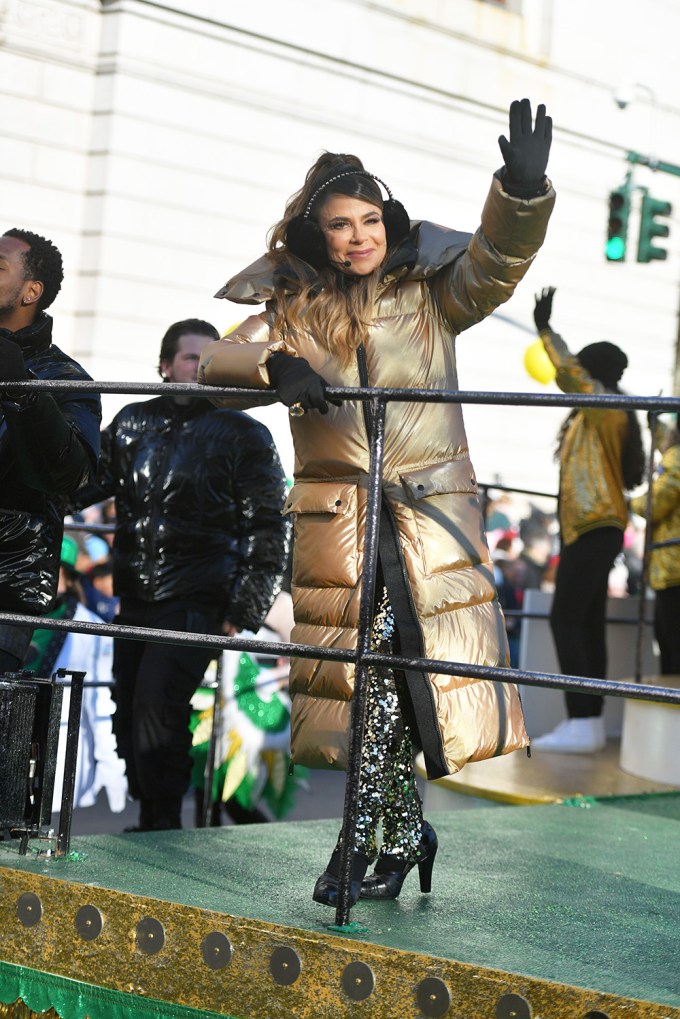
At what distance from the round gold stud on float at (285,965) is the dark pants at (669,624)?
526 centimetres

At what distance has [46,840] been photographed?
3.58 metres

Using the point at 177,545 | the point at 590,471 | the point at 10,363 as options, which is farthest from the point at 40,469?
the point at 590,471

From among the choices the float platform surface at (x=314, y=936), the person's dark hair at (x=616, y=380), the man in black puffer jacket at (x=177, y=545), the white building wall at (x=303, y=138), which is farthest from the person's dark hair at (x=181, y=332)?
the white building wall at (x=303, y=138)

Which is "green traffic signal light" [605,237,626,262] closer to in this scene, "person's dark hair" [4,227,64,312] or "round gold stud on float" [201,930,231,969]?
"person's dark hair" [4,227,64,312]

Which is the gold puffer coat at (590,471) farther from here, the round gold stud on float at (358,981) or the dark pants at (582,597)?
the round gold stud on float at (358,981)

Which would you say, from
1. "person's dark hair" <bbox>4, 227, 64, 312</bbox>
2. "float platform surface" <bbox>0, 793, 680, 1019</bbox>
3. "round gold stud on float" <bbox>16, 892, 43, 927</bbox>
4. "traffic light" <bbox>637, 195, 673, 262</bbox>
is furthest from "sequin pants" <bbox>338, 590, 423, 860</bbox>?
"traffic light" <bbox>637, 195, 673, 262</bbox>

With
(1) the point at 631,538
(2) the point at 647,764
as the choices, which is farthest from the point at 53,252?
(1) the point at 631,538

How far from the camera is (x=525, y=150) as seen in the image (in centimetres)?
305

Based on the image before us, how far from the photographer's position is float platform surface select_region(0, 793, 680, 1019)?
271 cm

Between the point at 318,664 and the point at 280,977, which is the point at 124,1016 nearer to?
the point at 280,977

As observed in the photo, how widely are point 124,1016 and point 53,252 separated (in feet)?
6.67

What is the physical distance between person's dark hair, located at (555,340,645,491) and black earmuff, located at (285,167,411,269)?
3.25 metres

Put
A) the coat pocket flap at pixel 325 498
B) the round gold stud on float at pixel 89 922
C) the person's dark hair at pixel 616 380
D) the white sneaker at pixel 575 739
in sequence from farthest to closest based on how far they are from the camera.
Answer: the white sneaker at pixel 575 739
the person's dark hair at pixel 616 380
the coat pocket flap at pixel 325 498
the round gold stud on float at pixel 89 922

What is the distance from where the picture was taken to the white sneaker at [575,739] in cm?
716
